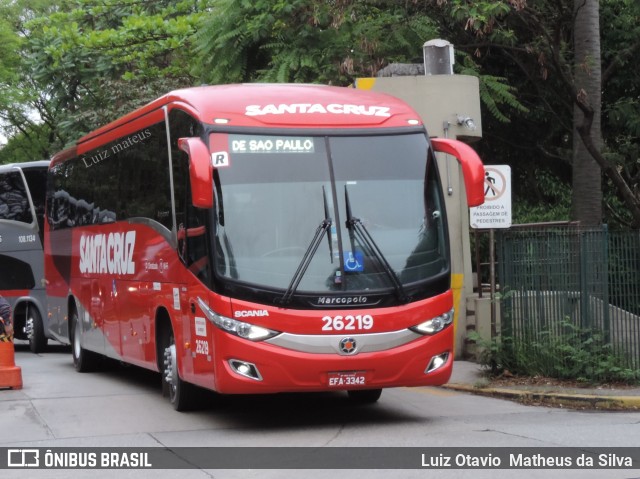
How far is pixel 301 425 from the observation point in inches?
446

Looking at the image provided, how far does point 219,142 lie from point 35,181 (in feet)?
45.0

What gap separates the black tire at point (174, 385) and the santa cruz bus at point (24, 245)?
11147mm

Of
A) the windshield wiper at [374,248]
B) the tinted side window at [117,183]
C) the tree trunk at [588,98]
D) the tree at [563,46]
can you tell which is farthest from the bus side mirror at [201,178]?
the tree trunk at [588,98]

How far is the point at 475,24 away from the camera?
15992mm

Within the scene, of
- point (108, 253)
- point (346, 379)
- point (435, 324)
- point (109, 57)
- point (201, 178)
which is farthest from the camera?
point (109, 57)

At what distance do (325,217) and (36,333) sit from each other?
14333mm

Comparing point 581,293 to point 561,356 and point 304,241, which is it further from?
point 304,241

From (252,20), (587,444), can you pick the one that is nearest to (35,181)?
(252,20)

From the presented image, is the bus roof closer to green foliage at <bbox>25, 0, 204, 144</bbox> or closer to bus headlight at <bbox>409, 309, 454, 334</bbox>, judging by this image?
bus headlight at <bbox>409, 309, 454, 334</bbox>

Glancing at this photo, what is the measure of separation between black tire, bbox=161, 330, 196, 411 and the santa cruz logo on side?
182 centimetres

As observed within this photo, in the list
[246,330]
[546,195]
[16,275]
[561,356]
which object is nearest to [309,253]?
[246,330]

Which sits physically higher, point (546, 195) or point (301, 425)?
point (546, 195)

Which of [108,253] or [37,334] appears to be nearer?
[108,253]

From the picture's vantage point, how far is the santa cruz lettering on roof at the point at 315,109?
445 inches
